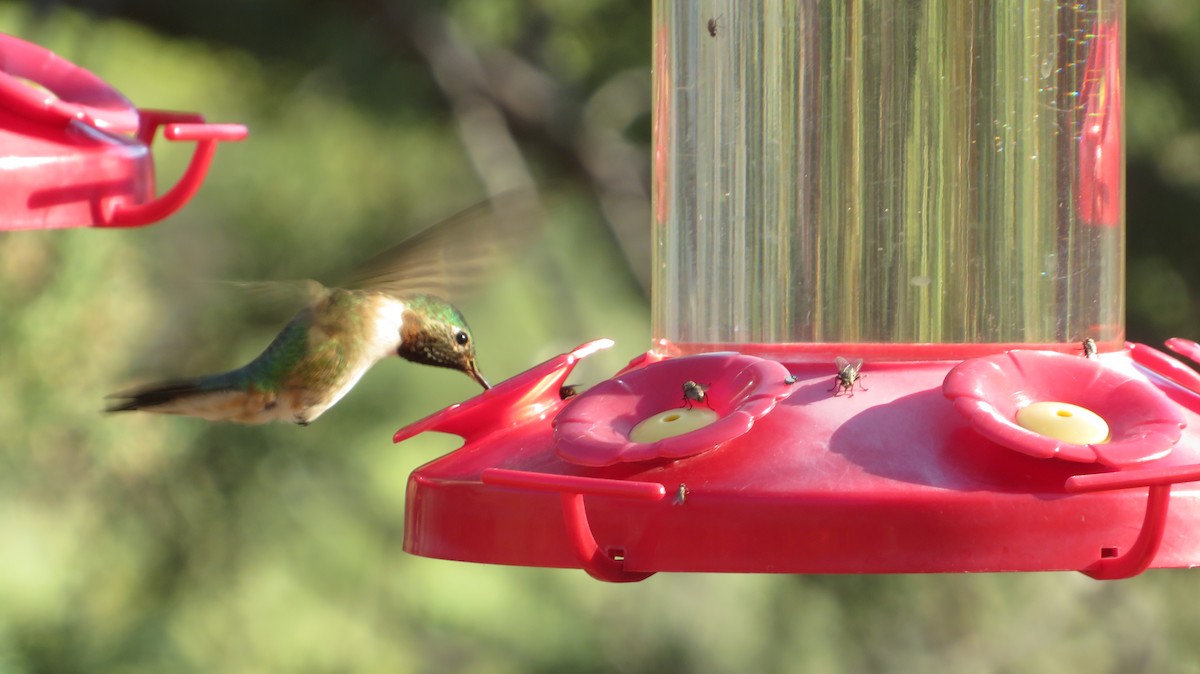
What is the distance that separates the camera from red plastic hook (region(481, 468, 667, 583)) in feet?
5.50

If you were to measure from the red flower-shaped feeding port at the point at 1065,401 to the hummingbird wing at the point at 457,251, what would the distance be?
3.61ft

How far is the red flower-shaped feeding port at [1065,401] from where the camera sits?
5.59 ft

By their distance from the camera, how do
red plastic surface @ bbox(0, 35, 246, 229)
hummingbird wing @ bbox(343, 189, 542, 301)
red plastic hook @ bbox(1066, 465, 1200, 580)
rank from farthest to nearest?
hummingbird wing @ bbox(343, 189, 542, 301) → red plastic surface @ bbox(0, 35, 246, 229) → red plastic hook @ bbox(1066, 465, 1200, 580)

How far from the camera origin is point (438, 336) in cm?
316

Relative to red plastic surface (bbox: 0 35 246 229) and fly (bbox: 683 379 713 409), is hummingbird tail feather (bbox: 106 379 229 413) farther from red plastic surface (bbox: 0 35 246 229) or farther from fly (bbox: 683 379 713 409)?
fly (bbox: 683 379 713 409)

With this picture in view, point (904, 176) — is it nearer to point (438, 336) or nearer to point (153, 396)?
point (438, 336)

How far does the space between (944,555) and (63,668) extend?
10.2 feet

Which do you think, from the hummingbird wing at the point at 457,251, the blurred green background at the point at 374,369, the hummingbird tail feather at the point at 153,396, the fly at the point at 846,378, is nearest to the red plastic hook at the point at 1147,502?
the fly at the point at 846,378

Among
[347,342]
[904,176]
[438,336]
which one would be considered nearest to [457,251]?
[438,336]

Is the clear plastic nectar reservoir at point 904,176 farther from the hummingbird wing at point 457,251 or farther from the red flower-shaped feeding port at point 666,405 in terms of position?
the hummingbird wing at point 457,251

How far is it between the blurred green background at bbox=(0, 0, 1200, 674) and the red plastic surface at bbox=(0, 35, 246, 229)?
1.22 metres

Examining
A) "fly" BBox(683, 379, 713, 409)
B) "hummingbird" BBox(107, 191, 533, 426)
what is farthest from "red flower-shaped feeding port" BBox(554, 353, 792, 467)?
"hummingbird" BBox(107, 191, 533, 426)

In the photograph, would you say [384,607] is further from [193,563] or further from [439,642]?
[193,563]

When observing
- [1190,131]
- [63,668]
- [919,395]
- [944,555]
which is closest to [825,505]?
[944,555]
